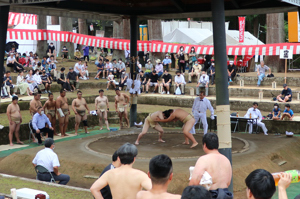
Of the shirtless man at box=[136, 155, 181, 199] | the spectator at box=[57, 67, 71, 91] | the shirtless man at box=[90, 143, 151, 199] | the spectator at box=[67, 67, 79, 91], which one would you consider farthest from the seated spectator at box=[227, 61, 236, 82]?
the shirtless man at box=[136, 155, 181, 199]

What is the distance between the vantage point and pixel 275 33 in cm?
2342

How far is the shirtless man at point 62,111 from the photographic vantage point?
14336 millimetres

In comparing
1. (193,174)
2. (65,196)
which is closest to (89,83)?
(65,196)

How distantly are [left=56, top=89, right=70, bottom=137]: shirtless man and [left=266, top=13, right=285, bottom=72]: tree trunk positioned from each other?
13.3 meters

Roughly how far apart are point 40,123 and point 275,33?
49.0 ft

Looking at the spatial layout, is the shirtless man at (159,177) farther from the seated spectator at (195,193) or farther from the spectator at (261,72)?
the spectator at (261,72)

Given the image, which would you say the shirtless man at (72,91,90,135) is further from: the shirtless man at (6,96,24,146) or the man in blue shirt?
the shirtless man at (6,96,24,146)

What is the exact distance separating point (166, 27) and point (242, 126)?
17.3 meters

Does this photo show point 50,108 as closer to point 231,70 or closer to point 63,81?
point 63,81

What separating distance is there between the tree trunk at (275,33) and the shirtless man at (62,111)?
1333 centimetres

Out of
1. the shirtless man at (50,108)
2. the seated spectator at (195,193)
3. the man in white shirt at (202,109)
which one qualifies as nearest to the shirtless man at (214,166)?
the seated spectator at (195,193)

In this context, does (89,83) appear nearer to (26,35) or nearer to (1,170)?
(26,35)

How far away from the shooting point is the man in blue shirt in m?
13.0

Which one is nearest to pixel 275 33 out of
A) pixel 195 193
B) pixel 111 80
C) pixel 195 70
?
pixel 195 70
